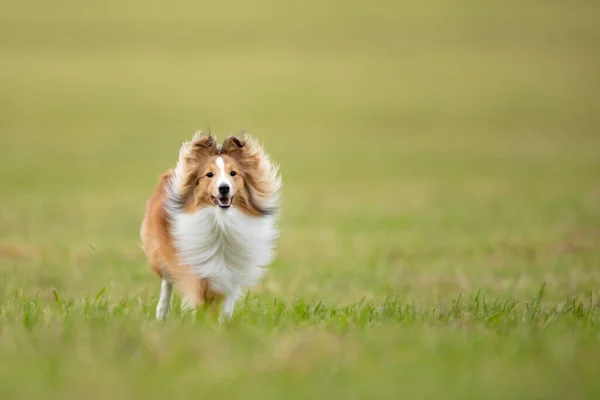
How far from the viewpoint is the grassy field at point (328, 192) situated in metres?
5.50

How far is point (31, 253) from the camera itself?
14.6m

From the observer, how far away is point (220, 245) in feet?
27.1

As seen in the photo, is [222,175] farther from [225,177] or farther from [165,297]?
[165,297]

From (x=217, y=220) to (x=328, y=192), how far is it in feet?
57.3

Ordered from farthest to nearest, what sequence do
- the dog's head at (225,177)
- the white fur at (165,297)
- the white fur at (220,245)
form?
the white fur at (165,297)
the white fur at (220,245)
the dog's head at (225,177)

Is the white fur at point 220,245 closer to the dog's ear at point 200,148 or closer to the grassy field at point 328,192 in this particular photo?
the dog's ear at point 200,148

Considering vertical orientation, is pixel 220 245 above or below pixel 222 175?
below

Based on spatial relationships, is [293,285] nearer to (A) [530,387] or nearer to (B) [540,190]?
(A) [530,387]

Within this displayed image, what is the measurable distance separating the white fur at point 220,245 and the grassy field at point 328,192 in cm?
64

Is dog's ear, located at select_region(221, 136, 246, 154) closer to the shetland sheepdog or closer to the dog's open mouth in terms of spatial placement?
the shetland sheepdog

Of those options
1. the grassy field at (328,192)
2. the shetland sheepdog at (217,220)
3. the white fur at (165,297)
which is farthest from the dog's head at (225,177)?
the grassy field at (328,192)

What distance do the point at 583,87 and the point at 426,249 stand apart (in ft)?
117

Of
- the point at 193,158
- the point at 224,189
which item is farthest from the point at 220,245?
the point at 193,158

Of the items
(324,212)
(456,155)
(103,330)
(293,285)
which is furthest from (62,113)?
(103,330)
